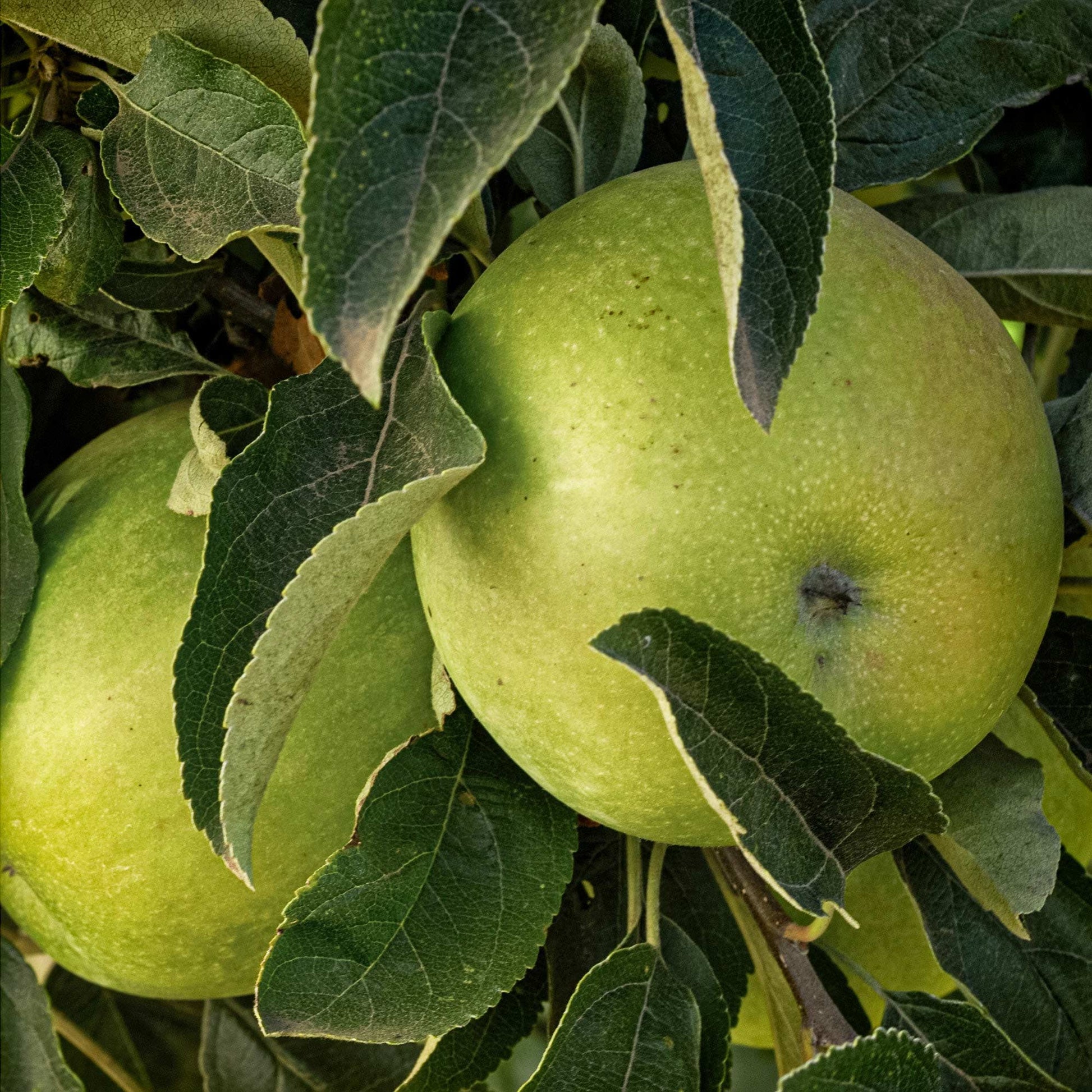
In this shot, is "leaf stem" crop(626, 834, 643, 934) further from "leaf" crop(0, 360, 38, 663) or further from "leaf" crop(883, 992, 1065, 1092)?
A: "leaf" crop(0, 360, 38, 663)

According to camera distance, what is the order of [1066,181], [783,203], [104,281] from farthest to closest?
[1066,181], [104,281], [783,203]

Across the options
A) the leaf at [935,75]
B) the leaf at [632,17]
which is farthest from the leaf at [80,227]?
the leaf at [935,75]

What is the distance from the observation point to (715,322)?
1.75 ft

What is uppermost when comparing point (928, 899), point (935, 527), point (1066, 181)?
point (935, 527)

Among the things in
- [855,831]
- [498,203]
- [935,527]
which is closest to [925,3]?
[498,203]

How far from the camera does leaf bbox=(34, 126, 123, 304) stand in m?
0.67

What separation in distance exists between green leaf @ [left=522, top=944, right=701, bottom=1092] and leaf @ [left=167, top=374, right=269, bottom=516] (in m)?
0.35

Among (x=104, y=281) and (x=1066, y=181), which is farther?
(x=1066, y=181)

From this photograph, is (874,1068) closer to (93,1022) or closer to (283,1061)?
(283,1061)

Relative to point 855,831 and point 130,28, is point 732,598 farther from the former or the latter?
point 130,28

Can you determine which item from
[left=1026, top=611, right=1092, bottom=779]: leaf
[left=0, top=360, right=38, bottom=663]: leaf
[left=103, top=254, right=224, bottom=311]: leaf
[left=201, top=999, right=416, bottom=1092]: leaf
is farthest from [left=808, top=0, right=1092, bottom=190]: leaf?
[left=201, top=999, right=416, bottom=1092]: leaf

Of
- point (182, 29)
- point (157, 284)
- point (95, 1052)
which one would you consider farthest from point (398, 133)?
point (95, 1052)

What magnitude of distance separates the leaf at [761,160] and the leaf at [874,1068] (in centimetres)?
31

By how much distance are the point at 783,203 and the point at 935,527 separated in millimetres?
168
